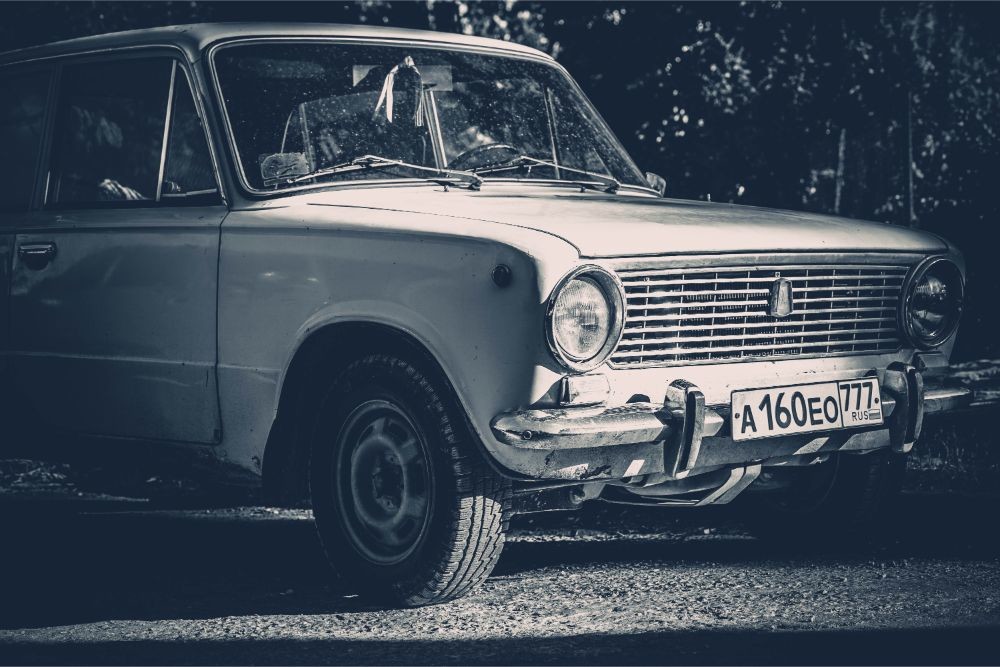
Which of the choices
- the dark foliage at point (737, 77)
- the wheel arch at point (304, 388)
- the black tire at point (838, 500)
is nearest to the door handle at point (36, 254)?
the wheel arch at point (304, 388)

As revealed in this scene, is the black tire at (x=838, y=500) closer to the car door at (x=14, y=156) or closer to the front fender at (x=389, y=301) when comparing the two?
the front fender at (x=389, y=301)

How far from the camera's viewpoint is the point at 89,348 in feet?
17.1

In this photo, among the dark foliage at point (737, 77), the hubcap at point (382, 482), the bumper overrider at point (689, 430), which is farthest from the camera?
the dark foliage at point (737, 77)

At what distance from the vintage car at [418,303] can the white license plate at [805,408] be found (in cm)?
1

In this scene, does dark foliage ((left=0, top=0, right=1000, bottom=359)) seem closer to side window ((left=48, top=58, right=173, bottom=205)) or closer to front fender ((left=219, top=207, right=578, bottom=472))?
side window ((left=48, top=58, right=173, bottom=205))

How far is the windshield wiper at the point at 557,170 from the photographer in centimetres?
533

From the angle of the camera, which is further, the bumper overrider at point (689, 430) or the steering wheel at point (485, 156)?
the steering wheel at point (485, 156)

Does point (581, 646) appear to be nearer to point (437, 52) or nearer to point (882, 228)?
point (882, 228)

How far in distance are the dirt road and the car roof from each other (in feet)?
6.22

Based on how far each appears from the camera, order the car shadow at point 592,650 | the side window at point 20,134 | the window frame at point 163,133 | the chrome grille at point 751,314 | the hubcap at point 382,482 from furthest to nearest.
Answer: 1. the side window at point 20,134
2. the window frame at point 163,133
3. the hubcap at point 382,482
4. the chrome grille at point 751,314
5. the car shadow at point 592,650

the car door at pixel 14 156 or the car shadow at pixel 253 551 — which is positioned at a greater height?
the car door at pixel 14 156

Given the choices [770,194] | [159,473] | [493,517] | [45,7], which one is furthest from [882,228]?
[45,7]

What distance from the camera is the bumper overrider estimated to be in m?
3.97

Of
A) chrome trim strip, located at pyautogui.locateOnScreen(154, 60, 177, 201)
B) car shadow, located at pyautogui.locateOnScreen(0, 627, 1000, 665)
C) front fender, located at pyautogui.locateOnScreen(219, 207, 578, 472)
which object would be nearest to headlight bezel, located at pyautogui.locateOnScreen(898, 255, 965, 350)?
car shadow, located at pyautogui.locateOnScreen(0, 627, 1000, 665)
